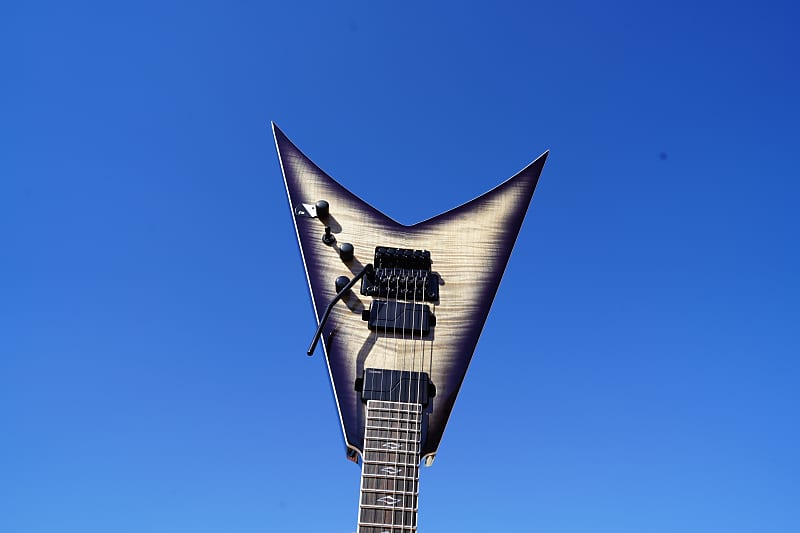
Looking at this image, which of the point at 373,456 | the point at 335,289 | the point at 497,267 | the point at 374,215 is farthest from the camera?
the point at 374,215

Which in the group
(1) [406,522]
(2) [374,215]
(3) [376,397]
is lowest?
(1) [406,522]

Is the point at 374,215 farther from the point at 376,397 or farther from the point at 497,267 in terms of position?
the point at 376,397

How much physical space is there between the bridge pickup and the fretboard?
4.95ft

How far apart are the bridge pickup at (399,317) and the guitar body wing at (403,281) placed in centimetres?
2

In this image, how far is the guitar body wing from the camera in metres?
9.95

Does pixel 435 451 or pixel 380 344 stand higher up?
pixel 380 344

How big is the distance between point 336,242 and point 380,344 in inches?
102

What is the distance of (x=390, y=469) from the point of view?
28.3ft

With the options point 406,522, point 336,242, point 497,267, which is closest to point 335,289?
point 336,242

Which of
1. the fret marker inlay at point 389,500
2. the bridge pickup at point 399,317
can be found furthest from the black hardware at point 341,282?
the fret marker inlay at point 389,500

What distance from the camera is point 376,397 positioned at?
9.56 m

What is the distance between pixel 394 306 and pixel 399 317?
10.4 inches

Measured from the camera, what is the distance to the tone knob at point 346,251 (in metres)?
11.7

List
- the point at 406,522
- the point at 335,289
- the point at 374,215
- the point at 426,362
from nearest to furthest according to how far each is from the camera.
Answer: the point at 406,522
the point at 426,362
the point at 335,289
the point at 374,215
